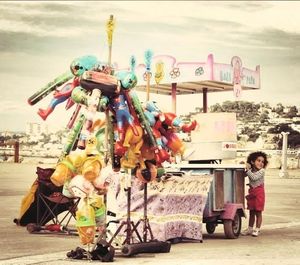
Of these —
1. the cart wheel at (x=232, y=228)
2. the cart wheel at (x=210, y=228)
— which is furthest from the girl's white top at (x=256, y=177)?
the cart wheel at (x=210, y=228)

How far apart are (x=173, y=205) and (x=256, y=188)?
5.28 feet

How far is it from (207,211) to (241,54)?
10732 mm

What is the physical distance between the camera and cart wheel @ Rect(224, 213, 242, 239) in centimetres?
1148

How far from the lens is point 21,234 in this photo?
38.9 feet

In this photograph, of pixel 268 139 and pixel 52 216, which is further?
pixel 268 139

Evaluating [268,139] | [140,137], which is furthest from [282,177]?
[140,137]

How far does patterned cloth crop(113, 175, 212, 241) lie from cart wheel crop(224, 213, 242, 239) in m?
0.63

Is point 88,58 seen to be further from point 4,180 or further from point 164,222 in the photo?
point 4,180

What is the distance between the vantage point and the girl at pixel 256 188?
465 inches

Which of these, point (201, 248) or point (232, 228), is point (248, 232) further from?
point (201, 248)

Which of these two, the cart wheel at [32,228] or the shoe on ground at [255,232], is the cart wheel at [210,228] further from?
the cart wheel at [32,228]

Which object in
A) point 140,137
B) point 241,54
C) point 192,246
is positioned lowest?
point 192,246

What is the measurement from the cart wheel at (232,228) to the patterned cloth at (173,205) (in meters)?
0.63

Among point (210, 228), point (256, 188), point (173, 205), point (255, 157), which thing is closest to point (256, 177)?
point (256, 188)
